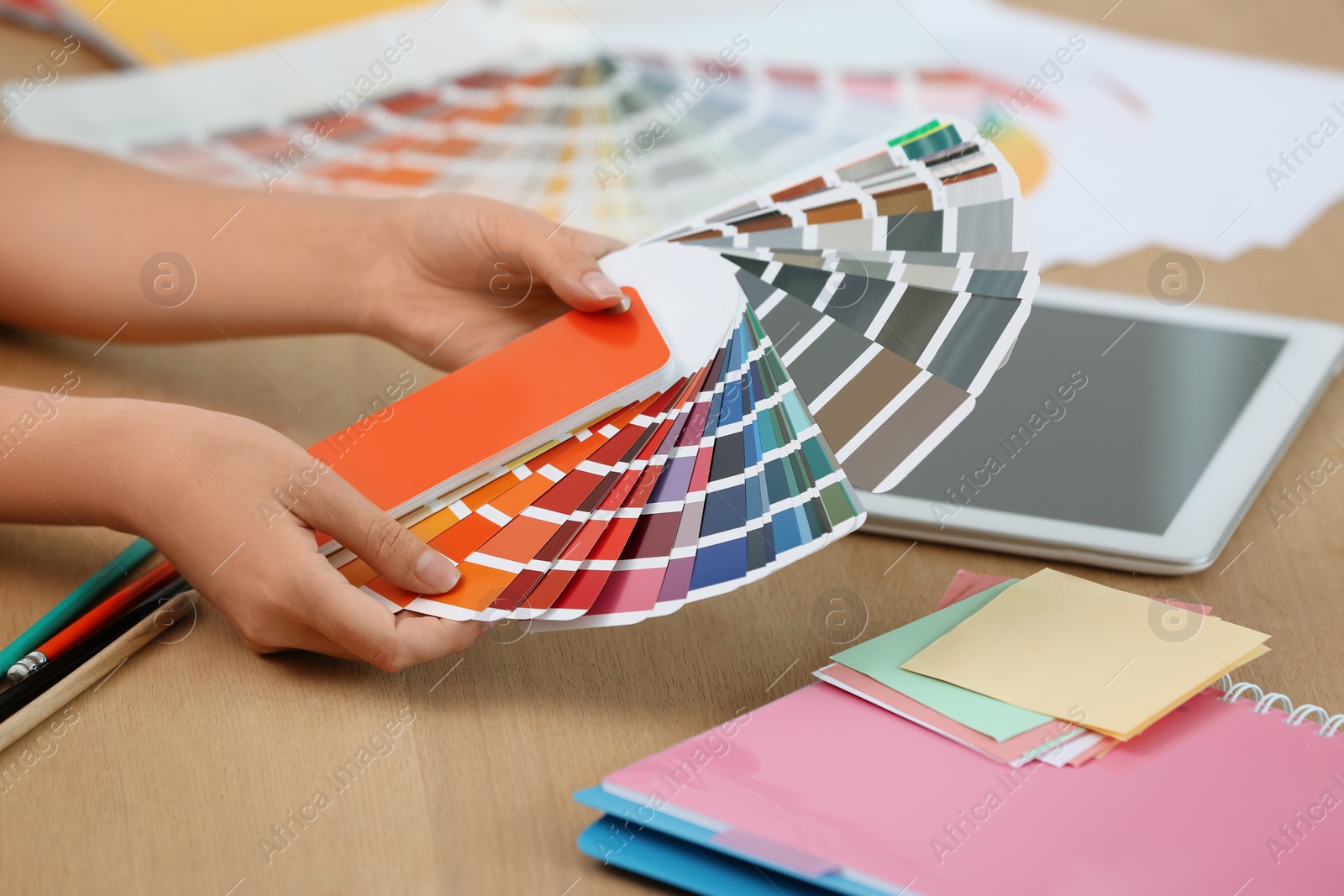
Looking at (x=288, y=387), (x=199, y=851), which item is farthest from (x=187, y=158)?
(x=199, y=851)

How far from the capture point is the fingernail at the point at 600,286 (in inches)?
28.2

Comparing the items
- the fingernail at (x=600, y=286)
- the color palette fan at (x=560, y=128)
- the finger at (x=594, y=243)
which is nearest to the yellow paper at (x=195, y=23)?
the color palette fan at (x=560, y=128)

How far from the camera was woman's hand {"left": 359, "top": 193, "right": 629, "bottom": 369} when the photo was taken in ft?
2.71

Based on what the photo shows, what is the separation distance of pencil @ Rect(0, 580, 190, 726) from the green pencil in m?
0.03

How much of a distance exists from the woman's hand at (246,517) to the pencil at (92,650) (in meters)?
0.05

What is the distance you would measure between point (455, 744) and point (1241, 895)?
39 cm

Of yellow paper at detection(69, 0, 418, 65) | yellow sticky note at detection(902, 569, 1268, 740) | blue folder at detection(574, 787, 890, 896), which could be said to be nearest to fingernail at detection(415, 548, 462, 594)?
blue folder at detection(574, 787, 890, 896)

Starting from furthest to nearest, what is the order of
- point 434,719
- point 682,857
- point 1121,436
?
point 1121,436 < point 434,719 < point 682,857

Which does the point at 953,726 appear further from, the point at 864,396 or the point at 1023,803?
the point at 864,396

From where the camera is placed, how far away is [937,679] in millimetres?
610

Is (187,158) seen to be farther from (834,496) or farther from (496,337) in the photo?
(834,496)

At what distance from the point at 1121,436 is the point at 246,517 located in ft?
2.06

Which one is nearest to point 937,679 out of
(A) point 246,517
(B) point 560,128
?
(A) point 246,517

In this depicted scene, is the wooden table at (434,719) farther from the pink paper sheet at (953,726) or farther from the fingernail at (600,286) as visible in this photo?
the fingernail at (600,286)
